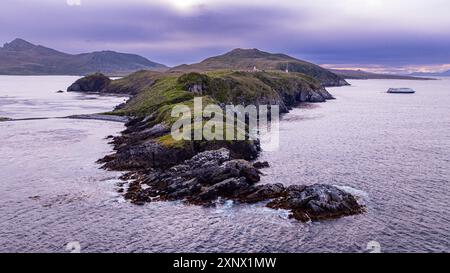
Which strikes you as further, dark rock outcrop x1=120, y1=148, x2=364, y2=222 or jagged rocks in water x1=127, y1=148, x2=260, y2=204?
jagged rocks in water x1=127, y1=148, x2=260, y2=204

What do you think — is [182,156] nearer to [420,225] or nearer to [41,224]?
[41,224]

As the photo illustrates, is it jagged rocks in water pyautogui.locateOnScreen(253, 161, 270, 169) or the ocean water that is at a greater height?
jagged rocks in water pyautogui.locateOnScreen(253, 161, 270, 169)

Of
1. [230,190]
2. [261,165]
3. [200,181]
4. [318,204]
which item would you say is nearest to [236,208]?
[230,190]

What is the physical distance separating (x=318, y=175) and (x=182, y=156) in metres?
26.1

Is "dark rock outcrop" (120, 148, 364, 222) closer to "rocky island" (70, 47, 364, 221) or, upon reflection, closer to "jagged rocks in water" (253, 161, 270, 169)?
"rocky island" (70, 47, 364, 221)

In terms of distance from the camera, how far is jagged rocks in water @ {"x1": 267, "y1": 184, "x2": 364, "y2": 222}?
54000 millimetres

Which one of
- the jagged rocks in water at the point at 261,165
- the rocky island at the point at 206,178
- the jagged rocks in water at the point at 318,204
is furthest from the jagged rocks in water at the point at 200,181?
the jagged rocks in water at the point at 318,204

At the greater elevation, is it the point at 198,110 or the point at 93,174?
the point at 198,110

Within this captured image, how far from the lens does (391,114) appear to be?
7219 inches

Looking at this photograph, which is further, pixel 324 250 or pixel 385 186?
pixel 385 186

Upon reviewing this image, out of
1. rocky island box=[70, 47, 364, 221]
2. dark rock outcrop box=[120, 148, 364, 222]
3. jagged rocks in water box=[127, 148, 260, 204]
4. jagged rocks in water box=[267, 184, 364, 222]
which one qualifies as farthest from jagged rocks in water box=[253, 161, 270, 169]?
jagged rocks in water box=[267, 184, 364, 222]

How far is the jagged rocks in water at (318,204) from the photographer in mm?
54000

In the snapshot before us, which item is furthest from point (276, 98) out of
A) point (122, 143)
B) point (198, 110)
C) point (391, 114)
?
point (122, 143)
